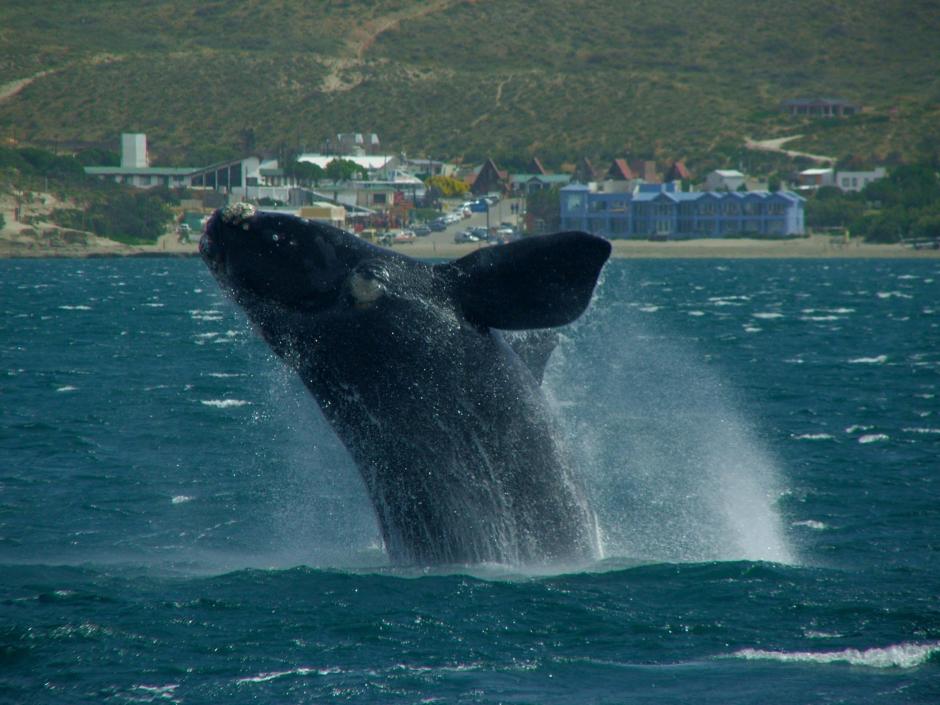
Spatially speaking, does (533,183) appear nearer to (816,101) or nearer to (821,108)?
(821,108)

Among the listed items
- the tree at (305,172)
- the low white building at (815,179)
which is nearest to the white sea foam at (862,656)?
the tree at (305,172)

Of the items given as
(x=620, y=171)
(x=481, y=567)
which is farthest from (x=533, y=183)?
(x=481, y=567)

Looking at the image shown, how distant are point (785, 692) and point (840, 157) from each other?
6394 inches

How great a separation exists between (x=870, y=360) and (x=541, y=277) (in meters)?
25.4

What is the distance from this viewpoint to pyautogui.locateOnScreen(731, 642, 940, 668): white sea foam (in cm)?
901

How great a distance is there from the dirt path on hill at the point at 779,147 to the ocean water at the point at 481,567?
457ft

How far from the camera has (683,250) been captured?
413 feet

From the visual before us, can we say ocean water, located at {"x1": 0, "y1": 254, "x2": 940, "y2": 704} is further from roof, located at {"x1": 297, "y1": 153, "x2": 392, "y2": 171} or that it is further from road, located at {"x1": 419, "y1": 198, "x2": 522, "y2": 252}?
roof, located at {"x1": 297, "y1": 153, "x2": 392, "y2": 171}

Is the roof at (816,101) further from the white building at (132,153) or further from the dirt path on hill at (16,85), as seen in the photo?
the dirt path on hill at (16,85)

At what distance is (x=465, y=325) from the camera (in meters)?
9.23

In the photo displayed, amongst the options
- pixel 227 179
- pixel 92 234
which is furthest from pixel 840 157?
pixel 92 234

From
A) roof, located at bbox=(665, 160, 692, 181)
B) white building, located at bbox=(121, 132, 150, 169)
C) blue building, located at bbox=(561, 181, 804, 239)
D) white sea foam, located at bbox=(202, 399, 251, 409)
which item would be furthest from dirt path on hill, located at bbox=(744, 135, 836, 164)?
white sea foam, located at bbox=(202, 399, 251, 409)

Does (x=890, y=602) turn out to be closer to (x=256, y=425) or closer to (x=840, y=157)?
(x=256, y=425)

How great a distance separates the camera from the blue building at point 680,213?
129 meters
